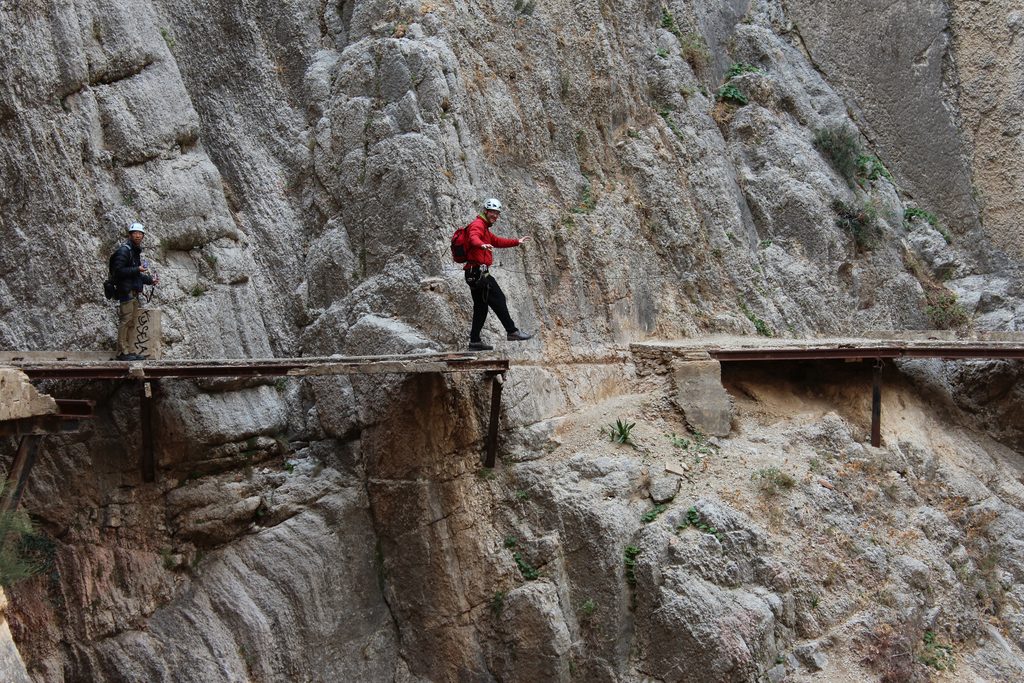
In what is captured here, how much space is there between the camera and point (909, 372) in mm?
15359

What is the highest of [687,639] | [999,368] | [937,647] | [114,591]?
[999,368]

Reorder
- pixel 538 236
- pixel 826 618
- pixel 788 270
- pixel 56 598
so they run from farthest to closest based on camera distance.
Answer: pixel 788 270 → pixel 538 236 → pixel 826 618 → pixel 56 598

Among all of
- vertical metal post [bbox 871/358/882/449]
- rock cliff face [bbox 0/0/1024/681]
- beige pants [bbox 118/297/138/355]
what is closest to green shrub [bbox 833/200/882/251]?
rock cliff face [bbox 0/0/1024/681]

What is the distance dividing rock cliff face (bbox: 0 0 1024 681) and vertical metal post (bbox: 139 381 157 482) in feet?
0.61

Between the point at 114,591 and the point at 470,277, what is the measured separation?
5.60m

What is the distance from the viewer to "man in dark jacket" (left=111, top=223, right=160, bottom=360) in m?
11.0

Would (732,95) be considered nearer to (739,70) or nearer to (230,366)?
(739,70)

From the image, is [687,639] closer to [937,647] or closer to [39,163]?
[937,647]

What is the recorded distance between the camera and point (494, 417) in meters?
11.9

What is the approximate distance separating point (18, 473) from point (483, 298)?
218 inches

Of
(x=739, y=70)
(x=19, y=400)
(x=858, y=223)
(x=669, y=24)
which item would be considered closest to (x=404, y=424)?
(x=19, y=400)

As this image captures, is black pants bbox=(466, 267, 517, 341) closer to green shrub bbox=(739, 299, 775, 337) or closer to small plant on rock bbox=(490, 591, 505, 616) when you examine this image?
Answer: small plant on rock bbox=(490, 591, 505, 616)

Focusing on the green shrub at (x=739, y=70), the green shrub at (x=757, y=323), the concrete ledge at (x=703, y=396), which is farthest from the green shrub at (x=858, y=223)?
the concrete ledge at (x=703, y=396)

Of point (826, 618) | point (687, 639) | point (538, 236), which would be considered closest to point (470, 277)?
point (538, 236)
